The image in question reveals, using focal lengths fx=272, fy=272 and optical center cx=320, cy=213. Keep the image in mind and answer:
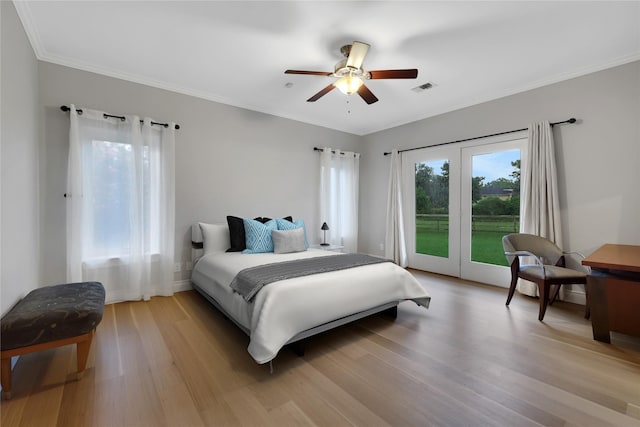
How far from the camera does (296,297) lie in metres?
2.08

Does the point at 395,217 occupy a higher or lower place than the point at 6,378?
higher

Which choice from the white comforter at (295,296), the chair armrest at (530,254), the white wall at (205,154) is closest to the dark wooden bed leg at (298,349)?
the white comforter at (295,296)

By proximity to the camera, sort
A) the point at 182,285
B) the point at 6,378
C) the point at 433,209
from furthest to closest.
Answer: the point at 433,209, the point at 182,285, the point at 6,378

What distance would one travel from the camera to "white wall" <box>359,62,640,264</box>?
2.93 meters

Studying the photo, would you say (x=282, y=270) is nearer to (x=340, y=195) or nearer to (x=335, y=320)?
(x=335, y=320)

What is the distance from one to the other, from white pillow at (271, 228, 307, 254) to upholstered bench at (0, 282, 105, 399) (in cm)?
183

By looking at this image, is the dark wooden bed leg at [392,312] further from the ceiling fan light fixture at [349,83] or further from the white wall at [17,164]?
the white wall at [17,164]

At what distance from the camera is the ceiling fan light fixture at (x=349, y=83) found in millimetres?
2688

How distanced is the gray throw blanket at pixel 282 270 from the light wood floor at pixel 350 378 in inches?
20.4

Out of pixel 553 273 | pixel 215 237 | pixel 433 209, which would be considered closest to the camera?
pixel 553 273

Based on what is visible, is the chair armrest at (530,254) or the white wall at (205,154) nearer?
the chair armrest at (530,254)

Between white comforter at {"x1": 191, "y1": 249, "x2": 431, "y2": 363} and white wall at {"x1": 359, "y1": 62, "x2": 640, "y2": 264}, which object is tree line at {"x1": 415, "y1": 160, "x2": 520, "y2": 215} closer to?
white wall at {"x1": 359, "y1": 62, "x2": 640, "y2": 264}

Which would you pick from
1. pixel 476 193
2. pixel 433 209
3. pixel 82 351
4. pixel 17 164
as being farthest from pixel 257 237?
pixel 476 193

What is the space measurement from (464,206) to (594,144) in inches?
63.3
